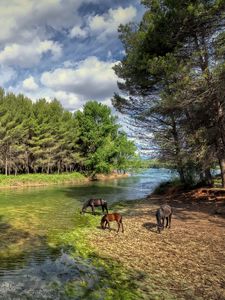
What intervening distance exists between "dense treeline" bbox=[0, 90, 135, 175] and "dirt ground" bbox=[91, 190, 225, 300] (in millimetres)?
44407

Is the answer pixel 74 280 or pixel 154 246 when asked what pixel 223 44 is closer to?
pixel 154 246

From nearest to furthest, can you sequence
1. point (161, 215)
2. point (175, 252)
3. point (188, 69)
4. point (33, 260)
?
point (33, 260) < point (175, 252) < point (161, 215) < point (188, 69)

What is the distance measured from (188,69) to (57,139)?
52386 millimetres

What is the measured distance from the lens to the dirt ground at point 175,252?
847 centimetres

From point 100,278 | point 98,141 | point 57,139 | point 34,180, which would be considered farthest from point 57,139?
point 100,278

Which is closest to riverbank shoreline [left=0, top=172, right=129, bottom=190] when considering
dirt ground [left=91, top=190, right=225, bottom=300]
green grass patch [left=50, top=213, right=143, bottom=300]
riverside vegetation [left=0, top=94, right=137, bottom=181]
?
riverside vegetation [left=0, top=94, right=137, bottom=181]

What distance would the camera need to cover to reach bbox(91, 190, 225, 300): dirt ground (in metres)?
8.47

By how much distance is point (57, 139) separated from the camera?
70500 mm

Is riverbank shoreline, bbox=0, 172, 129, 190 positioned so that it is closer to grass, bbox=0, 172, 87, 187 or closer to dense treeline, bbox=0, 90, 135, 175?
grass, bbox=0, 172, 87, 187

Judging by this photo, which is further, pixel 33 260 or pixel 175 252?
pixel 175 252

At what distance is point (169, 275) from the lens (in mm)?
9305

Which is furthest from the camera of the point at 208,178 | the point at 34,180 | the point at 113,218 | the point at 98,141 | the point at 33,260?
the point at 98,141

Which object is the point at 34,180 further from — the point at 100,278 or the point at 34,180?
the point at 100,278

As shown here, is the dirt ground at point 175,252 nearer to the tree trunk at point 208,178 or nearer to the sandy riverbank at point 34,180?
the tree trunk at point 208,178
